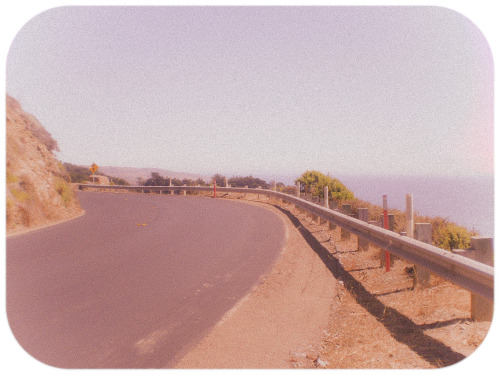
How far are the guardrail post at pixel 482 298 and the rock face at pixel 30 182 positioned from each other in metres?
10.9

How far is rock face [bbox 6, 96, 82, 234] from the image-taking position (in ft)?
37.6

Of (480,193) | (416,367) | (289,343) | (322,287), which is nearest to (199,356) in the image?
(289,343)

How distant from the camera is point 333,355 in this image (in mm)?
3582

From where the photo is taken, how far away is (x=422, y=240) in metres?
4.93

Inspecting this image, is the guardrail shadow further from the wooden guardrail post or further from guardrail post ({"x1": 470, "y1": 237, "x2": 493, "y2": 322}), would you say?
the wooden guardrail post

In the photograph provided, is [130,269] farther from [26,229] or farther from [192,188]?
[192,188]

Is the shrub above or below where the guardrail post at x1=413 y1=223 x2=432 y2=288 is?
above

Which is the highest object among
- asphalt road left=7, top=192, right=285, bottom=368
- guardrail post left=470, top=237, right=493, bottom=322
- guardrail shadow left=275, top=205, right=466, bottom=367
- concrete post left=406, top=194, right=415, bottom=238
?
concrete post left=406, top=194, right=415, bottom=238

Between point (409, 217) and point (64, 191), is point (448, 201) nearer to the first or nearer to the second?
point (409, 217)

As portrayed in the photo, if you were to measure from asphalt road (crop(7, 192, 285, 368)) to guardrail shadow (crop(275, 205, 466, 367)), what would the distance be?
153 centimetres

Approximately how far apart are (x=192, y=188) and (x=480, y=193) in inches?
1085

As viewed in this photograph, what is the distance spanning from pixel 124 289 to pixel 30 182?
9.74 meters

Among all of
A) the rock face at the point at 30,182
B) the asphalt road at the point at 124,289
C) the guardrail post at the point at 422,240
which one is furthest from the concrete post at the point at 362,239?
the rock face at the point at 30,182

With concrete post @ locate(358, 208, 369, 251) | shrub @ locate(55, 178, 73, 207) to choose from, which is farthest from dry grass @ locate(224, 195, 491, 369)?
shrub @ locate(55, 178, 73, 207)
